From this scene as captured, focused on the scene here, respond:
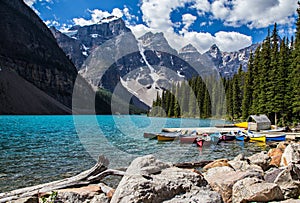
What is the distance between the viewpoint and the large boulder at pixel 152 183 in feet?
21.4

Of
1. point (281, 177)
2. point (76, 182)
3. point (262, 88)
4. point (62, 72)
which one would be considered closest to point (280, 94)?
point (262, 88)

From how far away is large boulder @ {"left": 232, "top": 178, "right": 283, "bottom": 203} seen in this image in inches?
309

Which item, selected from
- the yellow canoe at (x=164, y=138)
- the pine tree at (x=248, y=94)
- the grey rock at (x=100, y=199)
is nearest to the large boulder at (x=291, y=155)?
the grey rock at (x=100, y=199)

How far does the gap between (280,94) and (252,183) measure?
42157mm

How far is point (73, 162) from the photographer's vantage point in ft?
61.6

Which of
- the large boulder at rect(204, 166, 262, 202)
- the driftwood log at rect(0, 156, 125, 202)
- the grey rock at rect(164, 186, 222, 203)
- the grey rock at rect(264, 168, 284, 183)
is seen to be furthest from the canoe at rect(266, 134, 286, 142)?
the grey rock at rect(164, 186, 222, 203)

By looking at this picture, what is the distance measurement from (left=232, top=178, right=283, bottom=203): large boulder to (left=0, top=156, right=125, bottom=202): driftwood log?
3.81 meters

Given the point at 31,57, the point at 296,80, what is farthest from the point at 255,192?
the point at 31,57

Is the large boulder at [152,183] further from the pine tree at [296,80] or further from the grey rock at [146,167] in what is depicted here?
the pine tree at [296,80]

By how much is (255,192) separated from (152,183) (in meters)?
3.40

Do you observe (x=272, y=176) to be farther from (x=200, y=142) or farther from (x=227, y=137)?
(x=227, y=137)

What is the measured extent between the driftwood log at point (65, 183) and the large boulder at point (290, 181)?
5.58 metres

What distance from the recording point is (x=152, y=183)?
22.3 ft

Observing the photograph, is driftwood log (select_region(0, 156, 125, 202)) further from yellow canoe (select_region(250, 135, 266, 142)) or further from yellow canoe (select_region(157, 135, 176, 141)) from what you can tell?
yellow canoe (select_region(250, 135, 266, 142))
